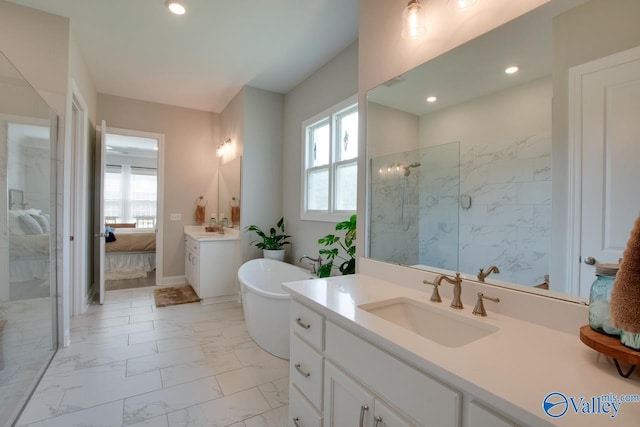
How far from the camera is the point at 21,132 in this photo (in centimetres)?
189

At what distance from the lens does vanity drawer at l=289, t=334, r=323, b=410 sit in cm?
122

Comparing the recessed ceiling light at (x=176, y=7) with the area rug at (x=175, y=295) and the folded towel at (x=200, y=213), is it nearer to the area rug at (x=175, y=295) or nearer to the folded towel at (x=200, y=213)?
the folded towel at (x=200, y=213)

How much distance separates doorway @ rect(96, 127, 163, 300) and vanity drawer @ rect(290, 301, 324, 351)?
400cm

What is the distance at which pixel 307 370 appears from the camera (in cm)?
131

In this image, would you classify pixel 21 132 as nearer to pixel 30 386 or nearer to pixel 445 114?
pixel 30 386

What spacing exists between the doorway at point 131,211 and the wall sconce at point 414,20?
431cm

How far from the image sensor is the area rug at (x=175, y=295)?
3.77 m

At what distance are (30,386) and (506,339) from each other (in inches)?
110

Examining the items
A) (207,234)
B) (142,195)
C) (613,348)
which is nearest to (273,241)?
(207,234)

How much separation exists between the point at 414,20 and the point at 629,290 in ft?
4.64

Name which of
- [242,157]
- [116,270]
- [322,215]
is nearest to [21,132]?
[242,157]

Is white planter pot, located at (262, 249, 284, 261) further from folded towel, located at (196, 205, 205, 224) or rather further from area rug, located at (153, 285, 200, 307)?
folded towel, located at (196, 205, 205, 224)

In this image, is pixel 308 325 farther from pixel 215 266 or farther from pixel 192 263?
pixel 192 263

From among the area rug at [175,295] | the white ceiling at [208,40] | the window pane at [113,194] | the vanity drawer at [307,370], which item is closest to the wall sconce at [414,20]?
the white ceiling at [208,40]
